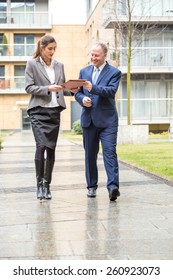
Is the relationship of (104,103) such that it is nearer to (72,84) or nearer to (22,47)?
(72,84)

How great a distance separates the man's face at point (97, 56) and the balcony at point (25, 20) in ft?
152

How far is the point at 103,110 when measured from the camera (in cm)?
794

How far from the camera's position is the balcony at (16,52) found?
52919 millimetres

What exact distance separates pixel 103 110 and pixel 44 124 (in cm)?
78

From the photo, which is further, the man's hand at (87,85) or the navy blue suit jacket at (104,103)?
the navy blue suit jacket at (104,103)

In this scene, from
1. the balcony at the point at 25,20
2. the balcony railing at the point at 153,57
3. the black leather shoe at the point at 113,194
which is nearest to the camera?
the black leather shoe at the point at 113,194

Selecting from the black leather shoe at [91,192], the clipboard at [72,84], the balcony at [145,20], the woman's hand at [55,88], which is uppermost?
the balcony at [145,20]

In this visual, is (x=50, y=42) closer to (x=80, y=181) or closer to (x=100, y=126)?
(x=100, y=126)

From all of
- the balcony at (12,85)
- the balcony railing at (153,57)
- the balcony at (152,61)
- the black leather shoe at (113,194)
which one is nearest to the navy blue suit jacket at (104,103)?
the black leather shoe at (113,194)

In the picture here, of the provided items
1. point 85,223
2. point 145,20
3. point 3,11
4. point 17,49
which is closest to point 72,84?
point 85,223

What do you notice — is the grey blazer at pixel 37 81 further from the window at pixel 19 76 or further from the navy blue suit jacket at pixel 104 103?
the window at pixel 19 76

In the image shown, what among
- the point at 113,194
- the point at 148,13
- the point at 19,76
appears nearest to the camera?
the point at 113,194

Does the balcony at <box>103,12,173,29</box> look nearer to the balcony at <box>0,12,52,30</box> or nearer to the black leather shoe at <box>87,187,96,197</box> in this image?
the balcony at <box>0,12,52,30</box>

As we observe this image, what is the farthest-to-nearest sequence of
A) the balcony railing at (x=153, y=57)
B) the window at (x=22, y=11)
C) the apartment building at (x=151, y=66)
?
the window at (x=22, y=11) → the balcony railing at (x=153, y=57) → the apartment building at (x=151, y=66)
